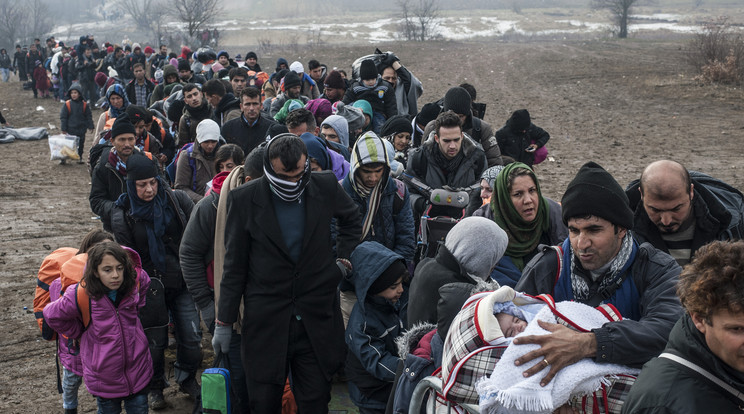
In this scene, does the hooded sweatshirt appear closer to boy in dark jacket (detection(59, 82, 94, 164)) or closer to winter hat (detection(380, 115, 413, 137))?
boy in dark jacket (detection(59, 82, 94, 164))

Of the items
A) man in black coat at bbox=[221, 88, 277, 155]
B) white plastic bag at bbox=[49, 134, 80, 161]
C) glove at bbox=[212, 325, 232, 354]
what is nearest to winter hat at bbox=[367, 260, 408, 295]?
glove at bbox=[212, 325, 232, 354]

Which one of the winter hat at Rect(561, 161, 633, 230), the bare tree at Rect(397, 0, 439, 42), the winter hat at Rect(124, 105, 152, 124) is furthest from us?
the bare tree at Rect(397, 0, 439, 42)

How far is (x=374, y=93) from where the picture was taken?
28.0 feet

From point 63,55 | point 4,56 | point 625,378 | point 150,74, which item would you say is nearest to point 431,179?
point 625,378

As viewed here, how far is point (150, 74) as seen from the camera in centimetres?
2342

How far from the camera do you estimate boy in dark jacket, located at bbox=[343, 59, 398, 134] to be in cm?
853

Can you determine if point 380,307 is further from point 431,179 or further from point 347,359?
point 431,179

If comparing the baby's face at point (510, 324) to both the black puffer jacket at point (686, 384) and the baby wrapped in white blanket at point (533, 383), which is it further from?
the black puffer jacket at point (686, 384)

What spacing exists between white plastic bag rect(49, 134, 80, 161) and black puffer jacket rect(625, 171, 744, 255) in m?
13.9

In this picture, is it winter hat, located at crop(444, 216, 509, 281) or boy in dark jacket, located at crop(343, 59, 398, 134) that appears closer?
winter hat, located at crop(444, 216, 509, 281)

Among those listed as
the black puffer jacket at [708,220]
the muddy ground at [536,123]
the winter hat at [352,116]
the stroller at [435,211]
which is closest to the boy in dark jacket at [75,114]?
the muddy ground at [536,123]

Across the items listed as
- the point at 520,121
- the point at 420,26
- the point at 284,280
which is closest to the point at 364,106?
the point at 520,121

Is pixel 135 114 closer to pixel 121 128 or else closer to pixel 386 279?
pixel 121 128

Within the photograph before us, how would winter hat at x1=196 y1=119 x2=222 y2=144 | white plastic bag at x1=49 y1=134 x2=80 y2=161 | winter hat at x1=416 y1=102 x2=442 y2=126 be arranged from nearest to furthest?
winter hat at x1=196 y1=119 x2=222 y2=144 < winter hat at x1=416 y1=102 x2=442 y2=126 < white plastic bag at x1=49 y1=134 x2=80 y2=161
